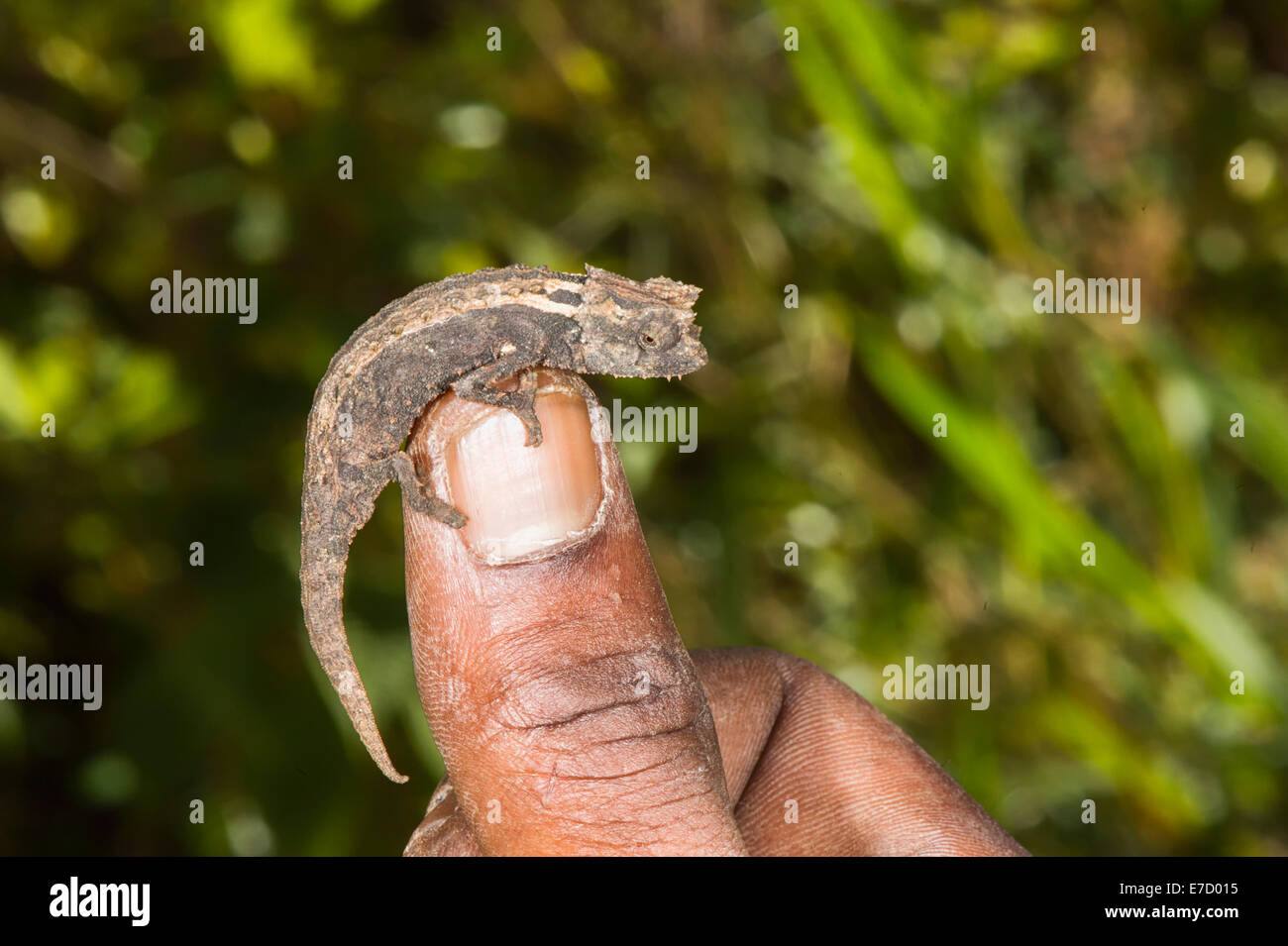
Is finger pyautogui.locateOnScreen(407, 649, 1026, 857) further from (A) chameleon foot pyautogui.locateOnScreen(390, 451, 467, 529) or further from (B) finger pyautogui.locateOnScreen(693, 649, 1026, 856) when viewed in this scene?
(A) chameleon foot pyautogui.locateOnScreen(390, 451, 467, 529)

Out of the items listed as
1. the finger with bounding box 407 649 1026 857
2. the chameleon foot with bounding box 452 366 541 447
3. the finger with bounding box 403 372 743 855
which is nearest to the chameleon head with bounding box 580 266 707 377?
the chameleon foot with bounding box 452 366 541 447

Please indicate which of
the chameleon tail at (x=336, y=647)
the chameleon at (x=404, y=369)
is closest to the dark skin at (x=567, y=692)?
the chameleon at (x=404, y=369)

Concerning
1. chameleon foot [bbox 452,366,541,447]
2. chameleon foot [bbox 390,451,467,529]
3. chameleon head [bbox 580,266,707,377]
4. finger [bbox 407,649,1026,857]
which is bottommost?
finger [bbox 407,649,1026,857]

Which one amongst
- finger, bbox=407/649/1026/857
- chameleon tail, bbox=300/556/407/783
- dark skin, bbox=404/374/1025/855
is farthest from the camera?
chameleon tail, bbox=300/556/407/783

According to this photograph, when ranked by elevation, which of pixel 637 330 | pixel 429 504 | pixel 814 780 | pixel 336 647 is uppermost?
pixel 637 330

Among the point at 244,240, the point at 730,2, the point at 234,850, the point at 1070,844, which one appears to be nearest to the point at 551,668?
the point at 234,850

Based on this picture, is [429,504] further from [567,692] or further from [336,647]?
[336,647]

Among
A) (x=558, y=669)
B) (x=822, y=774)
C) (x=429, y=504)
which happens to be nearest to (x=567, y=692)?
(x=558, y=669)
